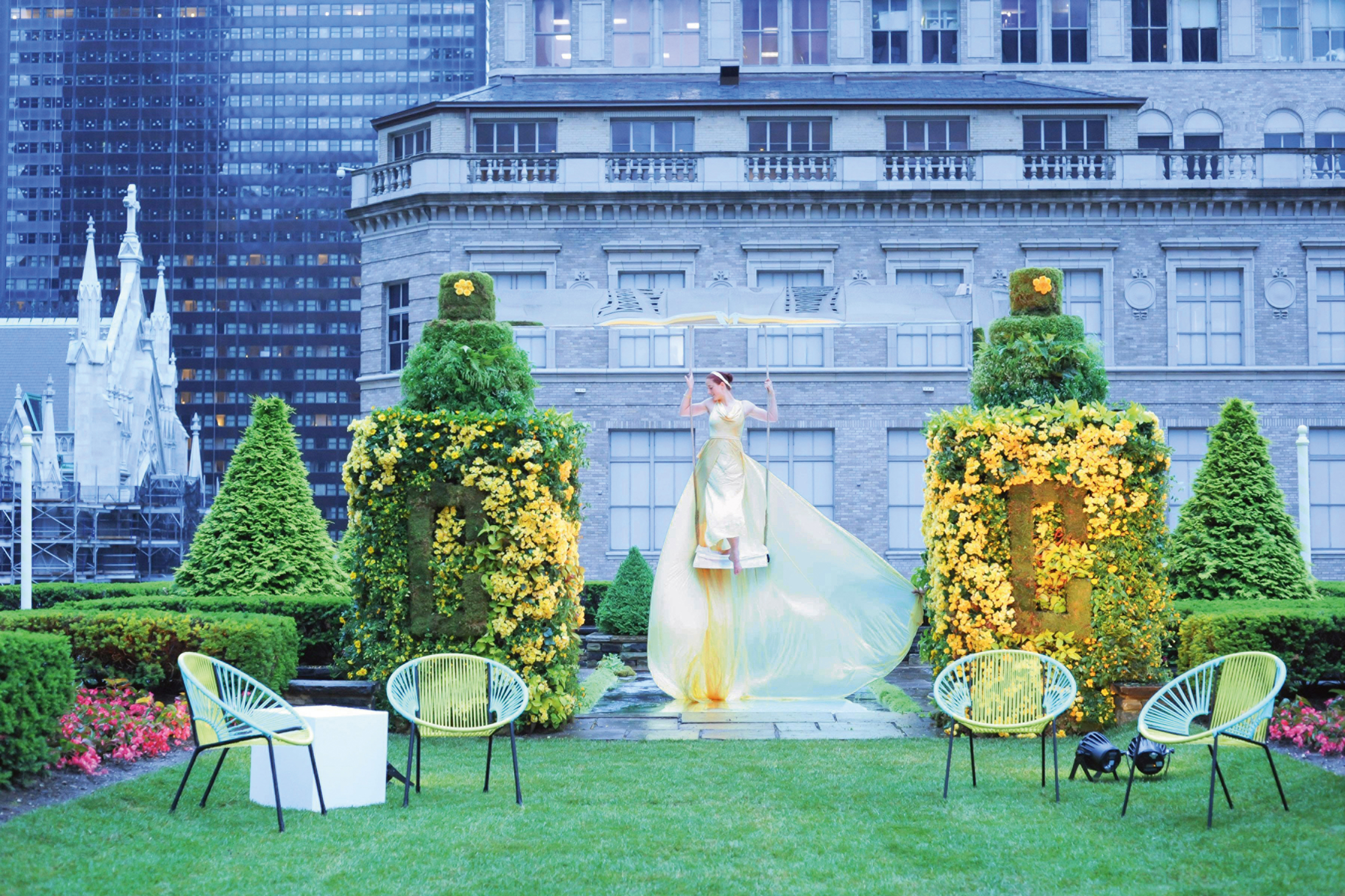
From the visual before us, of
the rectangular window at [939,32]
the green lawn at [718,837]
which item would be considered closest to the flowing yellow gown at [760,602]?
the green lawn at [718,837]

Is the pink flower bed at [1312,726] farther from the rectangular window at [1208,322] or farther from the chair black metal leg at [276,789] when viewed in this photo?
the rectangular window at [1208,322]

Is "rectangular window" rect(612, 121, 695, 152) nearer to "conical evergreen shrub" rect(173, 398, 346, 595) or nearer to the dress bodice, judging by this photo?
Answer: "conical evergreen shrub" rect(173, 398, 346, 595)

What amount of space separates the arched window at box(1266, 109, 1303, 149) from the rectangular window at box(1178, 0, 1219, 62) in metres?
2.05

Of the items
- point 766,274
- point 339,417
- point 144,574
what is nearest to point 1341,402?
point 766,274

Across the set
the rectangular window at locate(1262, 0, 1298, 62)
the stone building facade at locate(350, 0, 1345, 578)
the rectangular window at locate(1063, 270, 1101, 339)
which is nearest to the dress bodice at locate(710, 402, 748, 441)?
the stone building facade at locate(350, 0, 1345, 578)

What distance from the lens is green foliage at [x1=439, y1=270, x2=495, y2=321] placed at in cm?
1135

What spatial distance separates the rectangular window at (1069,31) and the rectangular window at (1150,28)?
1164mm

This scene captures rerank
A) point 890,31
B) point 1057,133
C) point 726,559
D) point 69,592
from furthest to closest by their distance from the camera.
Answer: point 890,31 → point 1057,133 → point 69,592 → point 726,559

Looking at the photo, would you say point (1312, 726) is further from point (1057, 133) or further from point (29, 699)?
point (1057, 133)

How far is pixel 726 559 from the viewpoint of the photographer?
39.5 ft

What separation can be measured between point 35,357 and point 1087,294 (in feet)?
147

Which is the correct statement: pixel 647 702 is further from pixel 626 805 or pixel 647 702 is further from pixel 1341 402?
pixel 1341 402

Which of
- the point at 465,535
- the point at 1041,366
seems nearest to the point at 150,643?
the point at 465,535

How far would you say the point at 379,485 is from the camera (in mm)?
10680
